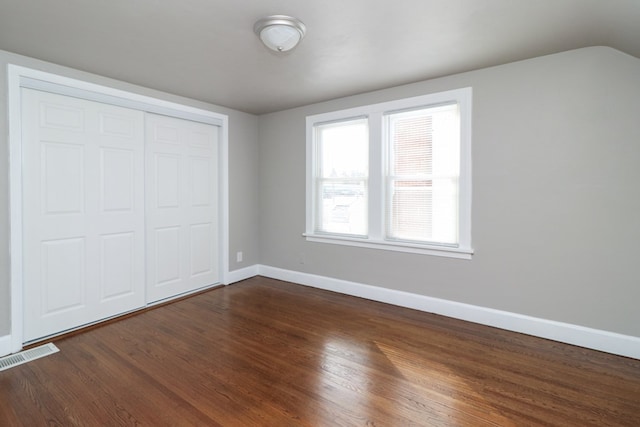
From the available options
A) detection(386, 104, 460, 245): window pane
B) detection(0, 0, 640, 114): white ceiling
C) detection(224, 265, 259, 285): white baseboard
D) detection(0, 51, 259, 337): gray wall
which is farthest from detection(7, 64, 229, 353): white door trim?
detection(386, 104, 460, 245): window pane

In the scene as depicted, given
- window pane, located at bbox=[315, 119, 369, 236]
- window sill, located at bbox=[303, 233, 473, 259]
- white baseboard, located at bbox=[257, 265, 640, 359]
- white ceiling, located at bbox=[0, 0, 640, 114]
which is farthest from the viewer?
window pane, located at bbox=[315, 119, 369, 236]

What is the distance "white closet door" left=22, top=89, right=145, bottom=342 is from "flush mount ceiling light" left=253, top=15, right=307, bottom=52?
79.8 inches

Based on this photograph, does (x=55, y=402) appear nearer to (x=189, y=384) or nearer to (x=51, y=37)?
(x=189, y=384)

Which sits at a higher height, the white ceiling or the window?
the white ceiling

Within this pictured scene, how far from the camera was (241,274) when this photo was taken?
4695 millimetres

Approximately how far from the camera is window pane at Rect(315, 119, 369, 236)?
397cm

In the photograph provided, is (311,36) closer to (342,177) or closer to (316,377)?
(342,177)

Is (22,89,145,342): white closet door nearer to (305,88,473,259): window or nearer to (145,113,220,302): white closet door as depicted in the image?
(145,113,220,302): white closet door

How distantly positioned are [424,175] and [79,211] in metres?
3.50

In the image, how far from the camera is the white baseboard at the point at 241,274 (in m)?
4.51

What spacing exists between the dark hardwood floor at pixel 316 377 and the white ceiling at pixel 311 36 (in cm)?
243

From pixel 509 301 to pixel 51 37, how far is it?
438 cm

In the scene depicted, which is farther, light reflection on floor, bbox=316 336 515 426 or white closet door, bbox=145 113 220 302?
white closet door, bbox=145 113 220 302

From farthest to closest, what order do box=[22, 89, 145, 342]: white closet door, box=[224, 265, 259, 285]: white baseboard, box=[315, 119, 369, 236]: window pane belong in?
box=[224, 265, 259, 285]: white baseboard → box=[315, 119, 369, 236]: window pane → box=[22, 89, 145, 342]: white closet door
